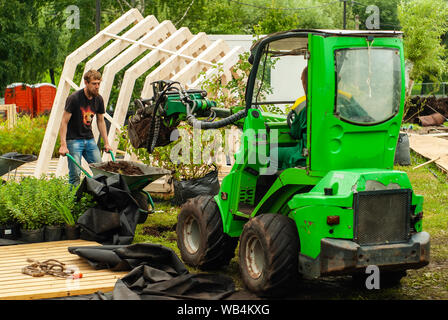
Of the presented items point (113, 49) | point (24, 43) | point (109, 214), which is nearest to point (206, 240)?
point (109, 214)

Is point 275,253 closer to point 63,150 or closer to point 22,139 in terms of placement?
point 63,150

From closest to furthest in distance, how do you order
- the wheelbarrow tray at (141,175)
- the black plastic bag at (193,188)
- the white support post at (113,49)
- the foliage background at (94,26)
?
1. the wheelbarrow tray at (141,175)
2. the black plastic bag at (193,188)
3. the white support post at (113,49)
4. the foliage background at (94,26)

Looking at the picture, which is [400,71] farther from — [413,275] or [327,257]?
[413,275]

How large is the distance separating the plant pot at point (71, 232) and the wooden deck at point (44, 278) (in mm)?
299

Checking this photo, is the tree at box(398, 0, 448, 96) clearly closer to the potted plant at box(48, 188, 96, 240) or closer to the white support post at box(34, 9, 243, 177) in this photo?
the white support post at box(34, 9, 243, 177)

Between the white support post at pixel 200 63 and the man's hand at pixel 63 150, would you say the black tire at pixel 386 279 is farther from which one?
the white support post at pixel 200 63

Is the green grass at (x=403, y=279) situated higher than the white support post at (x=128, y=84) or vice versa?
the white support post at (x=128, y=84)

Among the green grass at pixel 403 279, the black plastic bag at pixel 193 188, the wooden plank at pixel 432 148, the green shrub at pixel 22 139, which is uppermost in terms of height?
the green shrub at pixel 22 139

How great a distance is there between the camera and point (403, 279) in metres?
6.53

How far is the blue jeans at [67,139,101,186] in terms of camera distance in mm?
9180

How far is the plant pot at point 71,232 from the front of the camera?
773 cm

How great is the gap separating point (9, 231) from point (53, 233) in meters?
0.50

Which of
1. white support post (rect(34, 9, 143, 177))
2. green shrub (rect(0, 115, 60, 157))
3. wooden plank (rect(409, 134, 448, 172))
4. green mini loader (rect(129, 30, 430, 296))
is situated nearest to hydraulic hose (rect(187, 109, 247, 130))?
green mini loader (rect(129, 30, 430, 296))

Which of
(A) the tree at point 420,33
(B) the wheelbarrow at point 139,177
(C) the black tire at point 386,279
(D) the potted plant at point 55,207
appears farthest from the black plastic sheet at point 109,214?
(A) the tree at point 420,33
